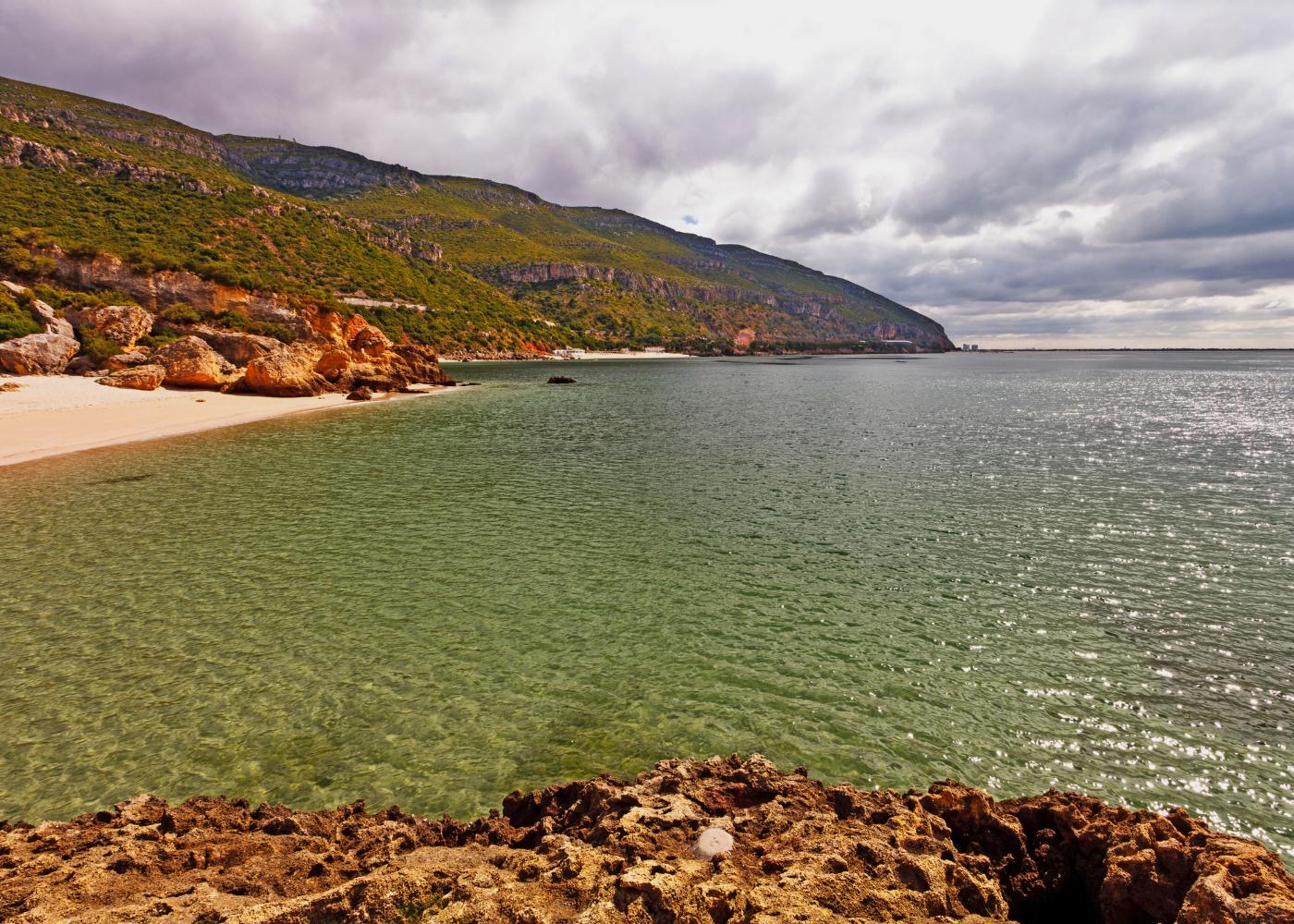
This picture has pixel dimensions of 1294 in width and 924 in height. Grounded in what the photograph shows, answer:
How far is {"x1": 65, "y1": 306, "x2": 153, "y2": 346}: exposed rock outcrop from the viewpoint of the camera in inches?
2461

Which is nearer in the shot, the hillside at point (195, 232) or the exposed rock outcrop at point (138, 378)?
the exposed rock outcrop at point (138, 378)

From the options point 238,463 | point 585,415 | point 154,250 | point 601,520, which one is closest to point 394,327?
point 154,250

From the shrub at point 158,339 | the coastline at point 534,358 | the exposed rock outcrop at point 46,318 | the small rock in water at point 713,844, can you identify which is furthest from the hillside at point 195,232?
the small rock in water at point 713,844

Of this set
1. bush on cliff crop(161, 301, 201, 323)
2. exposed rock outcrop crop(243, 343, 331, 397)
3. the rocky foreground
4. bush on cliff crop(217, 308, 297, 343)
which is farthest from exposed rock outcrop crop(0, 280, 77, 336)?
the rocky foreground

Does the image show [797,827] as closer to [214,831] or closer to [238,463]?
[214,831]

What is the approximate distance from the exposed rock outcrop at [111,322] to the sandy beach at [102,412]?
1072cm

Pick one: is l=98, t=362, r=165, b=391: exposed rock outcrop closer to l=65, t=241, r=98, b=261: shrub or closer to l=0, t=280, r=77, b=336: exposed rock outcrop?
l=0, t=280, r=77, b=336: exposed rock outcrop

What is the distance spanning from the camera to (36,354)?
53.7 metres

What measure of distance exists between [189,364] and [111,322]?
1354cm

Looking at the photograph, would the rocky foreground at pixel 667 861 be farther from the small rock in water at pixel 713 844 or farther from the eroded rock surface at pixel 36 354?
the eroded rock surface at pixel 36 354

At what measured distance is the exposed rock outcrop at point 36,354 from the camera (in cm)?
5203

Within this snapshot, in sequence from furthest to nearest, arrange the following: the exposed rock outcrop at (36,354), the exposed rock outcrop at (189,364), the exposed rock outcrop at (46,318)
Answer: the exposed rock outcrop at (189,364) < the exposed rock outcrop at (46,318) < the exposed rock outcrop at (36,354)

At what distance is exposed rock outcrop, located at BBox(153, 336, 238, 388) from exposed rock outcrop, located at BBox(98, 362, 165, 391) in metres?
1.76

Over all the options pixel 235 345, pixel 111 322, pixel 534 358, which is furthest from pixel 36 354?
pixel 534 358
